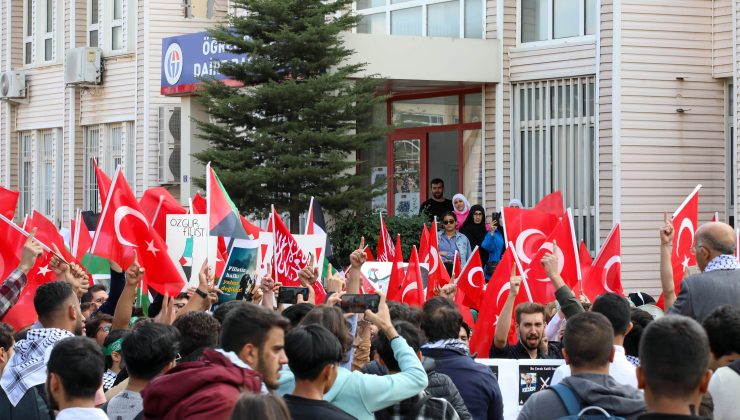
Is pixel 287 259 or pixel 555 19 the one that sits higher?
pixel 555 19

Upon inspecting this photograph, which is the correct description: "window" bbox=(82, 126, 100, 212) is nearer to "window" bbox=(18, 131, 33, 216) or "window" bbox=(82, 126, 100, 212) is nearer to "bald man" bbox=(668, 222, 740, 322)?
"window" bbox=(18, 131, 33, 216)

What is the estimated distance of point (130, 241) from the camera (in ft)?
38.9

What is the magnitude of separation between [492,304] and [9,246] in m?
4.15

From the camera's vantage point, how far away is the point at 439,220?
67.4 feet

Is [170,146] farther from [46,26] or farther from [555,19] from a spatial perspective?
[555,19]

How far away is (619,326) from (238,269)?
4994mm

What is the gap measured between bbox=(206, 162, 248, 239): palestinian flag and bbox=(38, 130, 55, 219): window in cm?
2112

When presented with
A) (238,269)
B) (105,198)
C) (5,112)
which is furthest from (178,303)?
(5,112)

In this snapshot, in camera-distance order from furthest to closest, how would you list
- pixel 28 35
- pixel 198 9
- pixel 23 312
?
pixel 28 35, pixel 198 9, pixel 23 312

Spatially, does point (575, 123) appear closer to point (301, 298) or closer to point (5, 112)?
point (301, 298)

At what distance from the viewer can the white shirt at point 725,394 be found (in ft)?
19.4

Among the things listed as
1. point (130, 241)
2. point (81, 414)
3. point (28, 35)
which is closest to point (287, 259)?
point (130, 241)

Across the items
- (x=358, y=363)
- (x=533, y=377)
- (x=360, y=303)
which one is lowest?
(x=533, y=377)

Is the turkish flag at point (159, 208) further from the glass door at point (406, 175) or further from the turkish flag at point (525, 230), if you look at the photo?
the glass door at point (406, 175)
